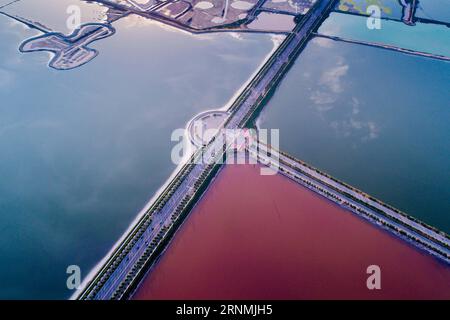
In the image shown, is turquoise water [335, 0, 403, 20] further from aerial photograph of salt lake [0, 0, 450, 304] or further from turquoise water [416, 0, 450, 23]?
turquoise water [416, 0, 450, 23]

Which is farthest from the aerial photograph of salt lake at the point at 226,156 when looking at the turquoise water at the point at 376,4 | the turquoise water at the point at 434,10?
the turquoise water at the point at 376,4

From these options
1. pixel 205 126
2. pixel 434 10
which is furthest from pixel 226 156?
pixel 434 10

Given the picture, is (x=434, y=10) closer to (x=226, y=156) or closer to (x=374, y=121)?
(x=374, y=121)

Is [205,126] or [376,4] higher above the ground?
[376,4]

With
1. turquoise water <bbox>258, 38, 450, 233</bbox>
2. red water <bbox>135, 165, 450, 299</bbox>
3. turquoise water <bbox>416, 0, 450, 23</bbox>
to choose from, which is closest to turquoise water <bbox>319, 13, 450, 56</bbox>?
turquoise water <bbox>416, 0, 450, 23</bbox>

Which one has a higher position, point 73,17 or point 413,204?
point 73,17
